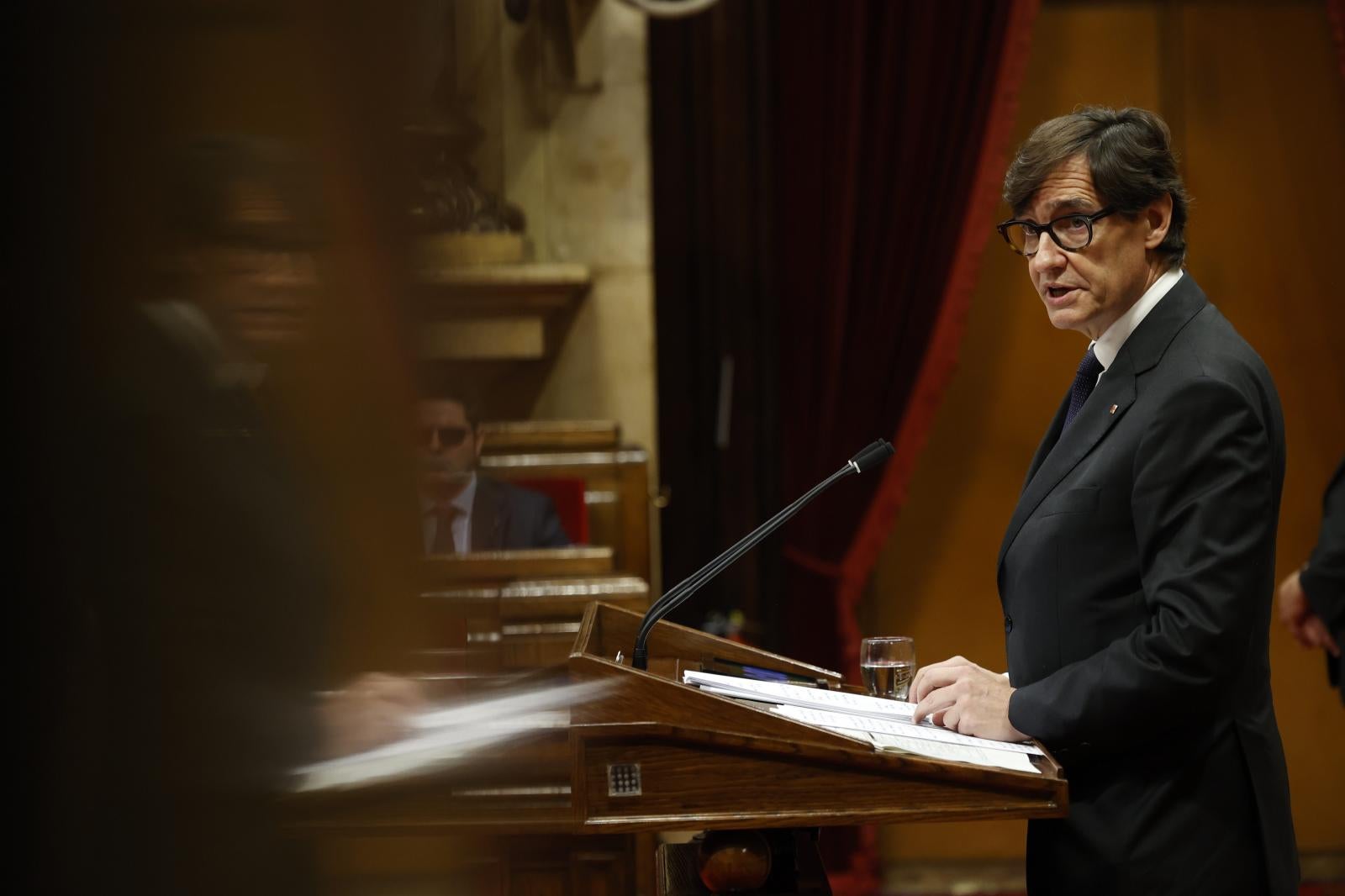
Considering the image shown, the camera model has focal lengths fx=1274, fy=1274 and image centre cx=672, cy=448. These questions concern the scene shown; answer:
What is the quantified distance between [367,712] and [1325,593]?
3008 millimetres

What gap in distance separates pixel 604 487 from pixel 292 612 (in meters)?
3.44

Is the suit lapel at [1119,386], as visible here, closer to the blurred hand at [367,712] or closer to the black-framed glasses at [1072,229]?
the black-framed glasses at [1072,229]

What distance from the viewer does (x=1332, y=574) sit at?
9.37 ft

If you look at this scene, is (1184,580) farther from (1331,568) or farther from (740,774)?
(1331,568)

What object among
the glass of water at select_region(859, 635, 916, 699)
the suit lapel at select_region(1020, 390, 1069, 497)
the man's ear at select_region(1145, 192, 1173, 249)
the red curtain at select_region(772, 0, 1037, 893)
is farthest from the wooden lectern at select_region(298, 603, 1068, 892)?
the red curtain at select_region(772, 0, 1037, 893)

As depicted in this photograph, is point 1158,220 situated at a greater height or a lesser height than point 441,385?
greater

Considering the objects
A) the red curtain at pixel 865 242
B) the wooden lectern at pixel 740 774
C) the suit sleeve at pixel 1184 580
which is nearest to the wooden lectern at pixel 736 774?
the wooden lectern at pixel 740 774

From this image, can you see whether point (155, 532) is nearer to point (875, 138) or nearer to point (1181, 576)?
point (1181, 576)

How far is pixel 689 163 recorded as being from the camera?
4086 millimetres

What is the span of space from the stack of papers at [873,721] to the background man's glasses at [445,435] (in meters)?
1.04

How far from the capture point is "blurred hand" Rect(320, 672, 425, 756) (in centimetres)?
23

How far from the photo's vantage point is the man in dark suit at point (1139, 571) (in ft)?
4.55

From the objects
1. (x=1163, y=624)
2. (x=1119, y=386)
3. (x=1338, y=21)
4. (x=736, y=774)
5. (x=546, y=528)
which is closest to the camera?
(x=736, y=774)

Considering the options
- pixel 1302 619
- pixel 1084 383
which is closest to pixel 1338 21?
pixel 1302 619
